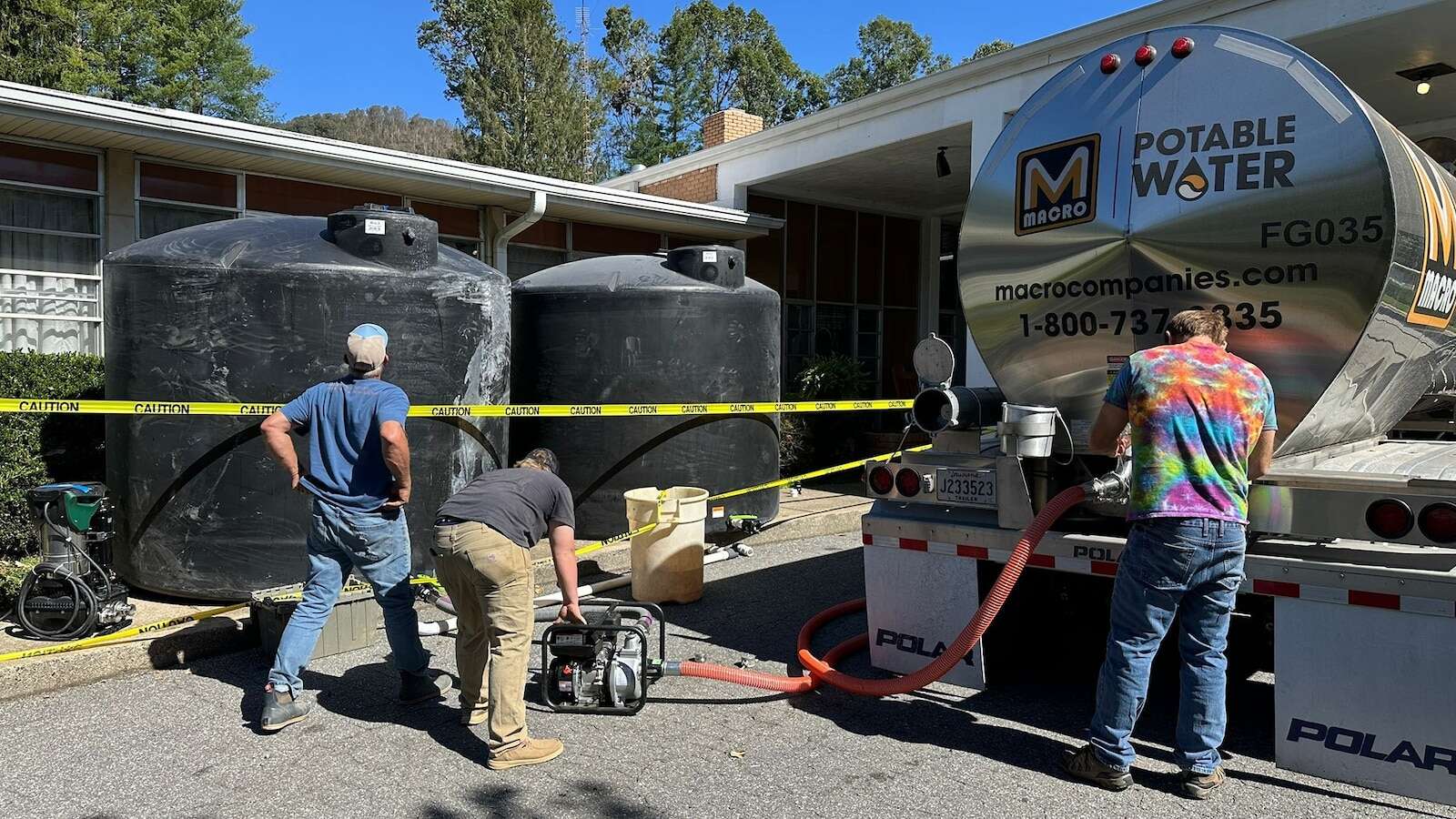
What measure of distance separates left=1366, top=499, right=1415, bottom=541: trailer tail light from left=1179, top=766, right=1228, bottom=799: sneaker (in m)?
1.08

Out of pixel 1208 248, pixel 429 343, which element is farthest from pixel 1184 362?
pixel 429 343

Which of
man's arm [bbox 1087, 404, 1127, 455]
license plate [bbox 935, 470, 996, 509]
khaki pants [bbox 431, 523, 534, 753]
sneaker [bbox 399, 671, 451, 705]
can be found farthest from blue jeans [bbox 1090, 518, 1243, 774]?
sneaker [bbox 399, 671, 451, 705]

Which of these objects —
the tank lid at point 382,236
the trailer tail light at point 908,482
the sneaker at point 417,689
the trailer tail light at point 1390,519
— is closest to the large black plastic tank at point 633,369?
the tank lid at point 382,236

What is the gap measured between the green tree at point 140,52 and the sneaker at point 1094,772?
32.5m

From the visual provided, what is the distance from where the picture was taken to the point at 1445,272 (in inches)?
169

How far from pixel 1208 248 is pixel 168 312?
5.57 metres

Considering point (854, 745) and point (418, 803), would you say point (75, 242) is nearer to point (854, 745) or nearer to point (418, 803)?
point (418, 803)

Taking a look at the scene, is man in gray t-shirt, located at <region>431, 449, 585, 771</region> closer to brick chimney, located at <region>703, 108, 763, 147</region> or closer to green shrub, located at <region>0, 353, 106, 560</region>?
green shrub, located at <region>0, 353, 106, 560</region>

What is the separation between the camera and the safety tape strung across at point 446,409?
5.62 metres

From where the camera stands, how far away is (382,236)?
6.25 m

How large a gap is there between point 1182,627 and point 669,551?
3424 mm

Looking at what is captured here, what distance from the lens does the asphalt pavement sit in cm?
366

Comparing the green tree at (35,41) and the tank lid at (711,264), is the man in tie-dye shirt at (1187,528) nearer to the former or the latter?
the tank lid at (711,264)

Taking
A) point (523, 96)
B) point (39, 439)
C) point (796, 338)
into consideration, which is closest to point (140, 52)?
point (523, 96)
